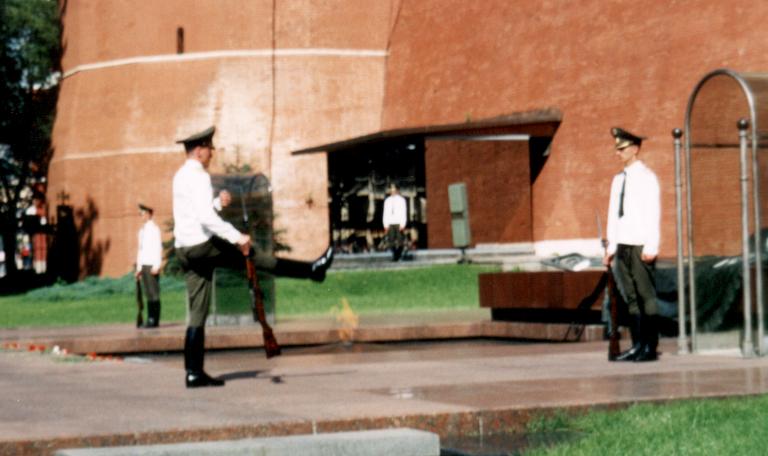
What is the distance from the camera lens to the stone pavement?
7.29 meters

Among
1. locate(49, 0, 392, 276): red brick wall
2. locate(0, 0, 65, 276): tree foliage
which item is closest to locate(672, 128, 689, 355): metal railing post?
locate(49, 0, 392, 276): red brick wall

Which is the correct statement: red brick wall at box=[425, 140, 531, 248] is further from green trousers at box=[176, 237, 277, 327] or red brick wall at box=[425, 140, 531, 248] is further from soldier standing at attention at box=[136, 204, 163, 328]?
green trousers at box=[176, 237, 277, 327]

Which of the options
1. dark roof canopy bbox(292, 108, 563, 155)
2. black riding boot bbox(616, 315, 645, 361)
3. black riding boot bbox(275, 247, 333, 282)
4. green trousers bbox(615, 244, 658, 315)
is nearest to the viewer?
black riding boot bbox(275, 247, 333, 282)

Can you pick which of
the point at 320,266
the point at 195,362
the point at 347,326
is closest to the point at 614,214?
the point at 320,266

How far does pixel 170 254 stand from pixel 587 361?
25.2 m

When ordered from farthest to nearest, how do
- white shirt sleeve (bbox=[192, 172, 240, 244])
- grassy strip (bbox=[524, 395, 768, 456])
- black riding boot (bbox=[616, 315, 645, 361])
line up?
black riding boot (bbox=[616, 315, 645, 361]) → white shirt sleeve (bbox=[192, 172, 240, 244]) → grassy strip (bbox=[524, 395, 768, 456])

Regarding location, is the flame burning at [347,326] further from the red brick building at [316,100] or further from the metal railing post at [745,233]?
the red brick building at [316,100]

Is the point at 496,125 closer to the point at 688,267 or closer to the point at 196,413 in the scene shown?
the point at 688,267

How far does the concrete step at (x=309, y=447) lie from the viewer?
5801 millimetres

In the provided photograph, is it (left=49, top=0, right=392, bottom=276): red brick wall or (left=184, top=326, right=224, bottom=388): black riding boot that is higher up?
(left=49, top=0, right=392, bottom=276): red brick wall

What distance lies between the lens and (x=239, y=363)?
1283cm

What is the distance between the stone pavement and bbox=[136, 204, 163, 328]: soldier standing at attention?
20.1 feet

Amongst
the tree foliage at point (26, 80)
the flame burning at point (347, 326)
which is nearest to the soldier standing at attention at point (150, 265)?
the flame burning at point (347, 326)

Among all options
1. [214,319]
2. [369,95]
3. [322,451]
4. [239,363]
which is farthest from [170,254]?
[322,451]
